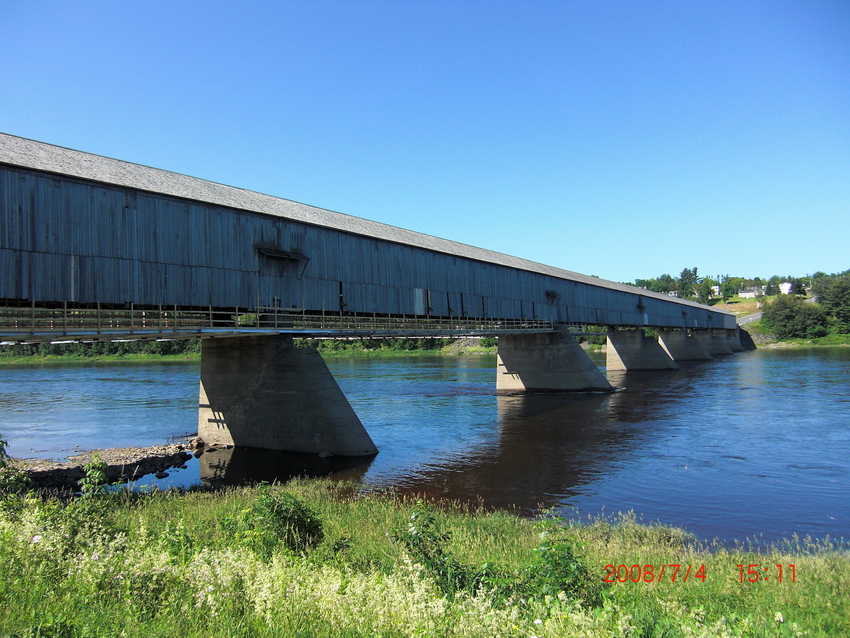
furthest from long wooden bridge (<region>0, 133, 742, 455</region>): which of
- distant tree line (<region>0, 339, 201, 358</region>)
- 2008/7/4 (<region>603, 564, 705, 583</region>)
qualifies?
distant tree line (<region>0, 339, 201, 358</region>)

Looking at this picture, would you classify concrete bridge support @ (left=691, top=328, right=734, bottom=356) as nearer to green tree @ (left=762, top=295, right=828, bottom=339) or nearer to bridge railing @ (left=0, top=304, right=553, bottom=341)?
green tree @ (left=762, top=295, right=828, bottom=339)

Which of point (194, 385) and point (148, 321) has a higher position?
point (148, 321)

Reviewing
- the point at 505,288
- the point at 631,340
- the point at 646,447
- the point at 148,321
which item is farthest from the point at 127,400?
the point at 631,340

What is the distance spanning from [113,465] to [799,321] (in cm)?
12460

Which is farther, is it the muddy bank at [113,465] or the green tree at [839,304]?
the green tree at [839,304]

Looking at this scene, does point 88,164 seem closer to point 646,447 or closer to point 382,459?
point 382,459

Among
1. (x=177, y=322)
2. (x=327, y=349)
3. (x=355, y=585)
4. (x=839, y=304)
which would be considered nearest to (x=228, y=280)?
(x=177, y=322)

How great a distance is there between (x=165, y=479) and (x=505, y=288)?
24934 millimetres

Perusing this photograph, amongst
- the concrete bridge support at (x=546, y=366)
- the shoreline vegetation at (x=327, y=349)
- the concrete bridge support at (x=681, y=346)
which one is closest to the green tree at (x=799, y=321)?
the shoreline vegetation at (x=327, y=349)

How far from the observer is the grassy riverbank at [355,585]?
522 centimetres

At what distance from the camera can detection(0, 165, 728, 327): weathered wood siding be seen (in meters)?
15.9

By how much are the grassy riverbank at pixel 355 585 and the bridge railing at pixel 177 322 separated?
780 cm

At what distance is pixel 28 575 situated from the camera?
603 centimetres
